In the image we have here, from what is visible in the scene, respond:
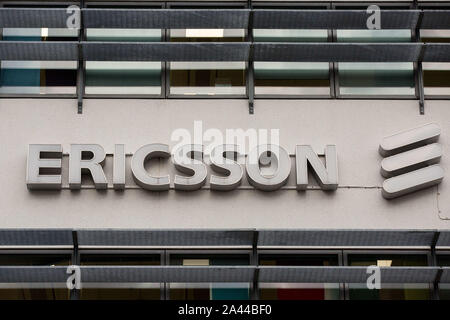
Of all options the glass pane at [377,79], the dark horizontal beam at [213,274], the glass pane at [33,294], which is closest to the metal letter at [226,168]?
the dark horizontal beam at [213,274]

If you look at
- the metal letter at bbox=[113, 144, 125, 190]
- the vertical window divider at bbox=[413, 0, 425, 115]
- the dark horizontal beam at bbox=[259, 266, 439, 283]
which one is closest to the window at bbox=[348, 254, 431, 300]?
the dark horizontal beam at bbox=[259, 266, 439, 283]

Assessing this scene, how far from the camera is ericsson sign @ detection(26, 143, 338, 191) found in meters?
17.4

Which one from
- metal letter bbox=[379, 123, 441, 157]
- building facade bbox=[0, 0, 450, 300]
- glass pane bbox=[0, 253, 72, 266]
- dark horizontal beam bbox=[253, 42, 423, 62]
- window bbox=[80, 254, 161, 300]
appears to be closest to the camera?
building facade bbox=[0, 0, 450, 300]

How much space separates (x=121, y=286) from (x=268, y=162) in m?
3.06

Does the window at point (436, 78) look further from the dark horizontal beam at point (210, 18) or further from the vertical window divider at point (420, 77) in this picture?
the dark horizontal beam at point (210, 18)

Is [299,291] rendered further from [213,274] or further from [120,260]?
[120,260]

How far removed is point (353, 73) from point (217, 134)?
262cm

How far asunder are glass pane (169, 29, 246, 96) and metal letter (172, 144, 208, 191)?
1183mm

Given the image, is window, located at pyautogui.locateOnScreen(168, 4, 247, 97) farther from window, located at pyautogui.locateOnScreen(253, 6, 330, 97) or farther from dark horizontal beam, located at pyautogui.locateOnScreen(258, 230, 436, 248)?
dark horizontal beam, located at pyautogui.locateOnScreen(258, 230, 436, 248)

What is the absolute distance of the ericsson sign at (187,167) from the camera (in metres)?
17.4

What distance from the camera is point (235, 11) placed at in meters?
18.2

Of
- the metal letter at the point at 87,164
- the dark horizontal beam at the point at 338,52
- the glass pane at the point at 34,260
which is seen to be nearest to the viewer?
the glass pane at the point at 34,260

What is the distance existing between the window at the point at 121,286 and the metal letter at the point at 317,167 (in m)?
2.60

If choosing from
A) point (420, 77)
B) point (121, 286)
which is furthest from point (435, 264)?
point (121, 286)
